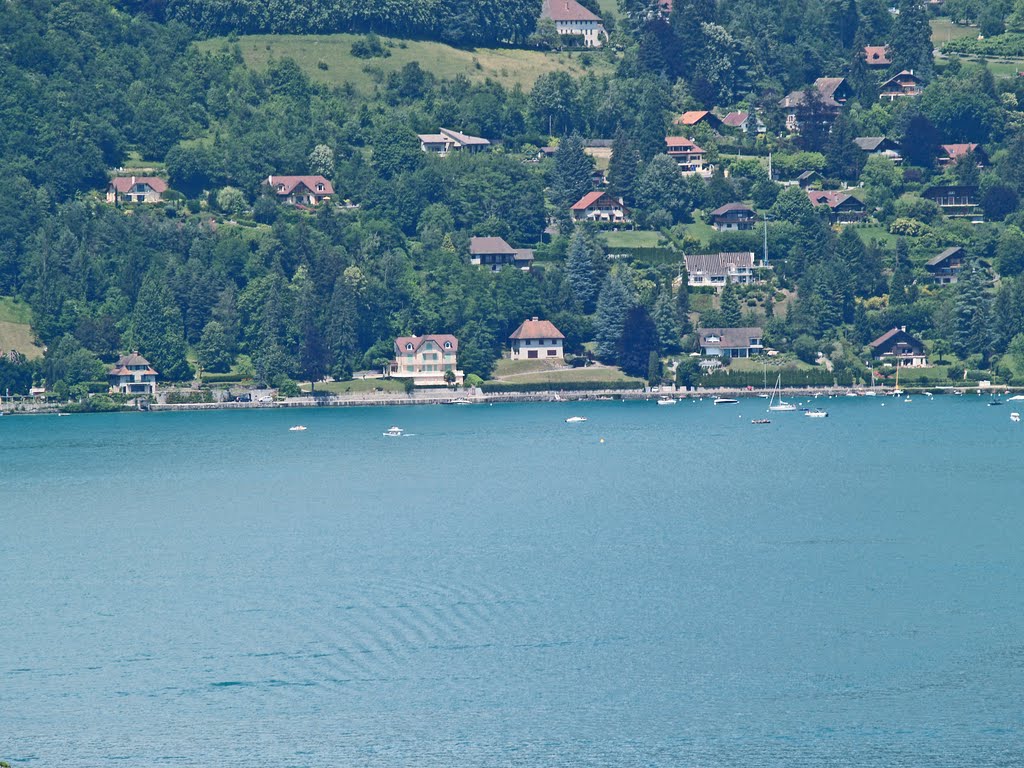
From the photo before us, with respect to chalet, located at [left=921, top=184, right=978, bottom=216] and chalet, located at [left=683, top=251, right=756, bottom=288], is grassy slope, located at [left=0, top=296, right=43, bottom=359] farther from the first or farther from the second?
chalet, located at [left=921, top=184, right=978, bottom=216]

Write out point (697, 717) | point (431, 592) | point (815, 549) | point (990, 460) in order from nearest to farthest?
point (697, 717), point (431, 592), point (815, 549), point (990, 460)

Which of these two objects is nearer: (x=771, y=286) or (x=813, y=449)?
(x=813, y=449)

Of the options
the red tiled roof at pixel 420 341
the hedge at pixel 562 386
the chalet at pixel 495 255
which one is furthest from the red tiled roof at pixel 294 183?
the hedge at pixel 562 386

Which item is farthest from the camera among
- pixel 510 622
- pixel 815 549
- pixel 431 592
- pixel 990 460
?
pixel 990 460

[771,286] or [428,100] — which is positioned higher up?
[428,100]

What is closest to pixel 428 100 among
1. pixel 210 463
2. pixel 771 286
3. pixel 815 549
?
pixel 771 286

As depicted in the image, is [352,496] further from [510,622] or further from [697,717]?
[697,717]
